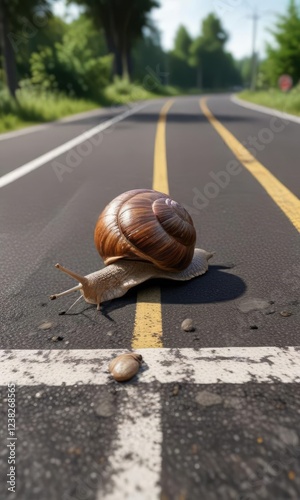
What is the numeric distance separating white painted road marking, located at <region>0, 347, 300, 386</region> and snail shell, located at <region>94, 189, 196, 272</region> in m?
0.74

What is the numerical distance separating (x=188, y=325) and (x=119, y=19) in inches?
1889

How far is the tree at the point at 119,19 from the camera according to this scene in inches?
1699

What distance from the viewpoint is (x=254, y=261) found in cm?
322

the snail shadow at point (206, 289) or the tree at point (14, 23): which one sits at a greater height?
the tree at point (14, 23)

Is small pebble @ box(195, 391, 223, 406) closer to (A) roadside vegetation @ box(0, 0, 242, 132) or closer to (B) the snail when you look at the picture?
(B) the snail

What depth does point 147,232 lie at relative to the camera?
2.67 meters

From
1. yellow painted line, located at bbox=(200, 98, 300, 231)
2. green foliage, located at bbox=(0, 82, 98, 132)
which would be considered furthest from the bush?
yellow painted line, located at bbox=(200, 98, 300, 231)

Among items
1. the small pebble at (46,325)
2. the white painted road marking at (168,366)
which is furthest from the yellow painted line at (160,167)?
the white painted road marking at (168,366)

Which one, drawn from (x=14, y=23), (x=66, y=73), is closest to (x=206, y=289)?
(x=14, y=23)

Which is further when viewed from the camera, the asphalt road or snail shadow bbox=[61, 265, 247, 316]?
snail shadow bbox=[61, 265, 247, 316]

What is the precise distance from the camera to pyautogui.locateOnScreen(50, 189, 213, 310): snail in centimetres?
265

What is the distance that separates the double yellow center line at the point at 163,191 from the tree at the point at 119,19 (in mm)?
37363

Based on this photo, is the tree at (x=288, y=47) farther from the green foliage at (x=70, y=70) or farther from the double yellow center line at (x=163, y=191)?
the double yellow center line at (x=163, y=191)

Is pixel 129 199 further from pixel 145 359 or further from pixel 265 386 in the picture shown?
pixel 265 386
